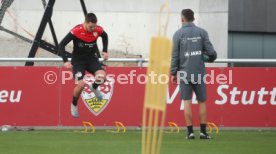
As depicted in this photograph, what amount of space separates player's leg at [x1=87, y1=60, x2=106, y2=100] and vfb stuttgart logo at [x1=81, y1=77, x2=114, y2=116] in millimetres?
987

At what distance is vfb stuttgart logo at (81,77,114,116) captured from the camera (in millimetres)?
14461

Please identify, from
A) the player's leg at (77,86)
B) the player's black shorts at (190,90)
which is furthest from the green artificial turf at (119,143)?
the player's black shorts at (190,90)

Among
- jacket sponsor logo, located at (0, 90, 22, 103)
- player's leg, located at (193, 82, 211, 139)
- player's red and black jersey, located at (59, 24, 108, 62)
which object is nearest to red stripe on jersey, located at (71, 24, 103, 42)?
player's red and black jersey, located at (59, 24, 108, 62)

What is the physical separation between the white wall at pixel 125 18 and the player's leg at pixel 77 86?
14.7 m

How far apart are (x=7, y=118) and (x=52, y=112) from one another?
83 centimetres

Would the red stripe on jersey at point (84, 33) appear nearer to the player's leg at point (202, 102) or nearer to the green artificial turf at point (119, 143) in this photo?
the green artificial turf at point (119, 143)

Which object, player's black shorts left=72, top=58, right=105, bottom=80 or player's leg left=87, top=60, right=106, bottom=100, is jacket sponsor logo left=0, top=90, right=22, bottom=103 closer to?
player's black shorts left=72, top=58, right=105, bottom=80

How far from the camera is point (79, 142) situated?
445 inches

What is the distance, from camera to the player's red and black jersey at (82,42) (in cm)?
1295

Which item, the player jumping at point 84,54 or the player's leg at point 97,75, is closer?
the player jumping at point 84,54

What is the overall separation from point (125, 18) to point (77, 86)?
54.4ft

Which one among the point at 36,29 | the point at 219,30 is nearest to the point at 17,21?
the point at 36,29

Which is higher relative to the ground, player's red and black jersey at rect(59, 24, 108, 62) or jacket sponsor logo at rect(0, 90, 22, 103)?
player's red and black jersey at rect(59, 24, 108, 62)

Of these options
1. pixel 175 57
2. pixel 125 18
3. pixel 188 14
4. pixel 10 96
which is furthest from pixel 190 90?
pixel 125 18
